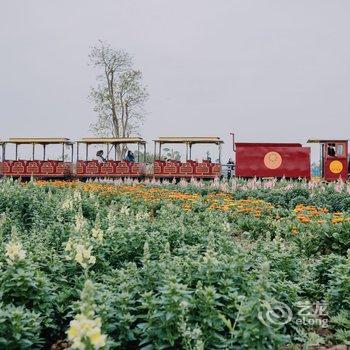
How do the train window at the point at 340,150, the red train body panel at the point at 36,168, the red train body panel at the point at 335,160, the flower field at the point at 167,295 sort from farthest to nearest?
the red train body panel at the point at 36,168
the train window at the point at 340,150
the red train body panel at the point at 335,160
the flower field at the point at 167,295

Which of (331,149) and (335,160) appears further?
(331,149)

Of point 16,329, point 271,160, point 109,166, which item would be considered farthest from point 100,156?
point 16,329

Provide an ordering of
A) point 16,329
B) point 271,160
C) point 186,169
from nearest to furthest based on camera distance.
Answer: point 16,329, point 271,160, point 186,169

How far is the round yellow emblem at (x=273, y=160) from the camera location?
88.2ft

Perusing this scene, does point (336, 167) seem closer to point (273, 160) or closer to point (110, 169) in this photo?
point (273, 160)

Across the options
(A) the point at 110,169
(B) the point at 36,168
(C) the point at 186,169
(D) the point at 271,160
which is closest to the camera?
(D) the point at 271,160

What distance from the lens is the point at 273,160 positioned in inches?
1061

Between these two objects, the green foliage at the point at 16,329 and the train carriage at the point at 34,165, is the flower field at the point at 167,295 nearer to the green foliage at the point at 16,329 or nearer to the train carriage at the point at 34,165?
the green foliage at the point at 16,329

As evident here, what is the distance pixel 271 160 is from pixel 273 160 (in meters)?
0.11

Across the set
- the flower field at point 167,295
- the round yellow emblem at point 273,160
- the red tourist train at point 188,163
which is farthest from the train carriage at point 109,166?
the flower field at point 167,295

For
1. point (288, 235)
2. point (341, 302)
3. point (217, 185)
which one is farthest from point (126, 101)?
point (341, 302)

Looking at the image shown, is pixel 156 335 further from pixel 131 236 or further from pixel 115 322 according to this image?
pixel 131 236

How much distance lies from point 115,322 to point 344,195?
1107 cm

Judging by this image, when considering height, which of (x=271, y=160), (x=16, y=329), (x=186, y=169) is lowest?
(x=16, y=329)
